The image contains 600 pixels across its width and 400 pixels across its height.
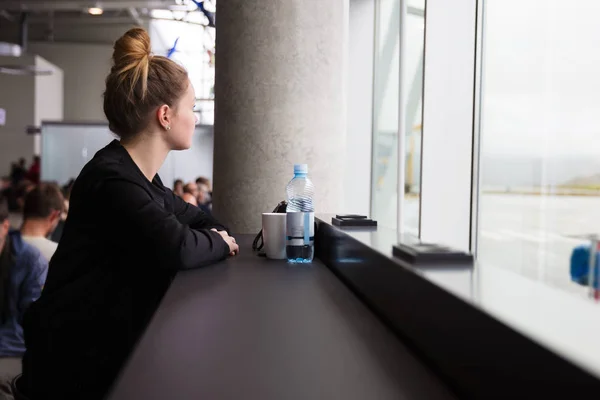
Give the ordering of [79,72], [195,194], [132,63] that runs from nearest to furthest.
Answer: [132,63]
[195,194]
[79,72]

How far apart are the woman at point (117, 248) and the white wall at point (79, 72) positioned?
1679 centimetres

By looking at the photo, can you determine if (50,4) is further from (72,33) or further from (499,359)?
(499,359)

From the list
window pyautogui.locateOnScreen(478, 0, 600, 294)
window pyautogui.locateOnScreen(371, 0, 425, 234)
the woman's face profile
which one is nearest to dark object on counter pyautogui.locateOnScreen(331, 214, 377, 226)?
the woman's face profile

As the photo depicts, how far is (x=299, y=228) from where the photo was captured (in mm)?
1843

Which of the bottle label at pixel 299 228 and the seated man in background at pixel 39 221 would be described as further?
the seated man in background at pixel 39 221

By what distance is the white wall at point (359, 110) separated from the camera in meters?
5.66

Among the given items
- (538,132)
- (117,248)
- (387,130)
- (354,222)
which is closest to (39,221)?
(117,248)

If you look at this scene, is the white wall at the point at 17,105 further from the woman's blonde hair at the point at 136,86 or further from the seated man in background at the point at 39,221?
the woman's blonde hair at the point at 136,86

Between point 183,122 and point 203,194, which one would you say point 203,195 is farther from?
point 183,122

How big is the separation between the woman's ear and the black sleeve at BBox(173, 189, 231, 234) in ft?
1.34

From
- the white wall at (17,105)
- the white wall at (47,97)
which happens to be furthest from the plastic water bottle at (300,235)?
the white wall at (17,105)

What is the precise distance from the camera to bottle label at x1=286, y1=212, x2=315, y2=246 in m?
1.84

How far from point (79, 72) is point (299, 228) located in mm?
17486

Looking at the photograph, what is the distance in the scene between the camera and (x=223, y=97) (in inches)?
116
